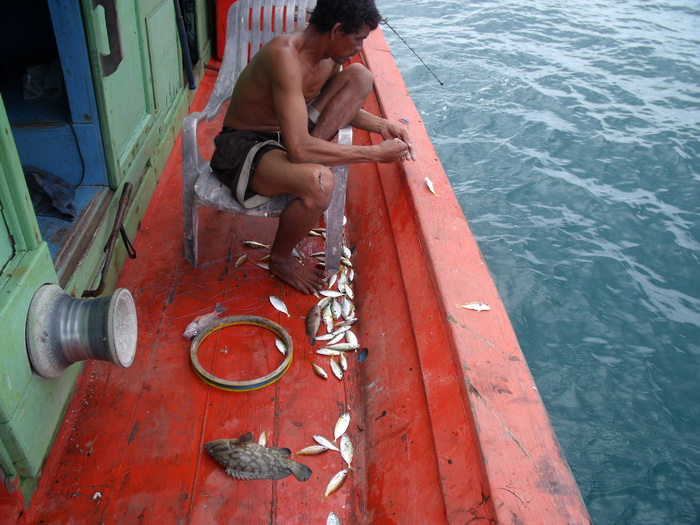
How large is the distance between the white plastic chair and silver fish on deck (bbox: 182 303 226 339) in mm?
444

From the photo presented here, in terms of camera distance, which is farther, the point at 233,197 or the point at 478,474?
the point at 233,197

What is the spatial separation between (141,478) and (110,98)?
2051mm

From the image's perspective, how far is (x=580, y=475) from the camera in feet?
12.5

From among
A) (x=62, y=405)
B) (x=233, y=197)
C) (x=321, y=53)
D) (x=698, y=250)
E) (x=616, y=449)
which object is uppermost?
(x=321, y=53)

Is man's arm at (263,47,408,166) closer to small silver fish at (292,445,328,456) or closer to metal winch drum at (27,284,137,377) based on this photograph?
metal winch drum at (27,284,137,377)

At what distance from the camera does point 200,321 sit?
10.0 ft

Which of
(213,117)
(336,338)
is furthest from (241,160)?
(336,338)

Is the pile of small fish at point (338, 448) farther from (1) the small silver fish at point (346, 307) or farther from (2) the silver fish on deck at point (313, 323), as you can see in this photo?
(1) the small silver fish at point (346, 307)

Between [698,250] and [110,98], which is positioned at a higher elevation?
[110,98]

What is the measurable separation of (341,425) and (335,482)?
0.97ft

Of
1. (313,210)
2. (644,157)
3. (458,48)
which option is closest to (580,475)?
(313,210)

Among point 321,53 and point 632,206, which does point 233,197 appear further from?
point 632,206

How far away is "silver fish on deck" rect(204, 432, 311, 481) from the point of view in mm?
2311

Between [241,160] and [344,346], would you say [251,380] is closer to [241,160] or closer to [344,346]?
[344,346]
